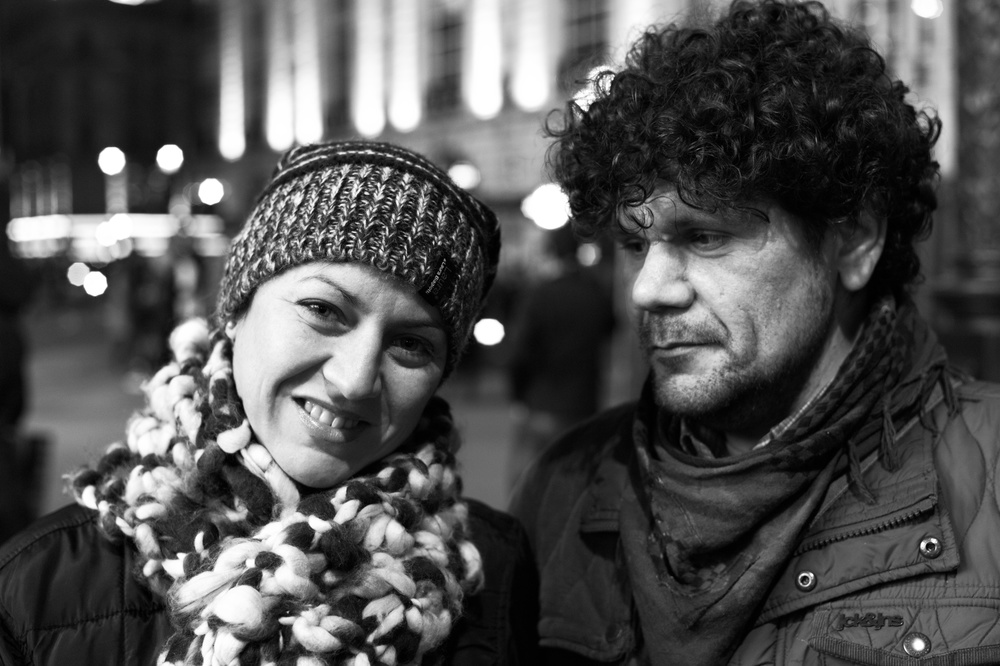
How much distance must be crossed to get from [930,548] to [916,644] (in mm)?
165

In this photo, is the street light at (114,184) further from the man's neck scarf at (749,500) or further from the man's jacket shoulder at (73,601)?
the man's neck scarf at (749,500)

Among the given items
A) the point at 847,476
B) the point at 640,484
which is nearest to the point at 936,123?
the point at 847,476

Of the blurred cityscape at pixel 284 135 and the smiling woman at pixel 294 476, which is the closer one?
the smiling woman at pixel 294 476

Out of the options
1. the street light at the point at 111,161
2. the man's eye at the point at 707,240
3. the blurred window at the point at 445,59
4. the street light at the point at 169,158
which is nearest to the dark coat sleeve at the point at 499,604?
the man's eye at the point at 707,240

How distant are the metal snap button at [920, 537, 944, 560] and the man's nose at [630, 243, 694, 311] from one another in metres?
0.59

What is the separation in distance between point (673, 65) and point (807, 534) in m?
0.96

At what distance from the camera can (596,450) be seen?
2.32m

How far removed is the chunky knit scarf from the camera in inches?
62.6

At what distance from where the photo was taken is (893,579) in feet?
5.55

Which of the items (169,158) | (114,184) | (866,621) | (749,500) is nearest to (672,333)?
(749,500)

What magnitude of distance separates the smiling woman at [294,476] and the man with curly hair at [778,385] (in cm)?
38

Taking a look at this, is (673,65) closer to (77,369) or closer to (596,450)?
(596,450)

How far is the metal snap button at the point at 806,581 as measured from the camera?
1755mm

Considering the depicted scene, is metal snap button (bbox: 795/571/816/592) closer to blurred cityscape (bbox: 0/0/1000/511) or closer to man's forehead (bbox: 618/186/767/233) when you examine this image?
man's forehead (bbox: 618/186/767/233)
